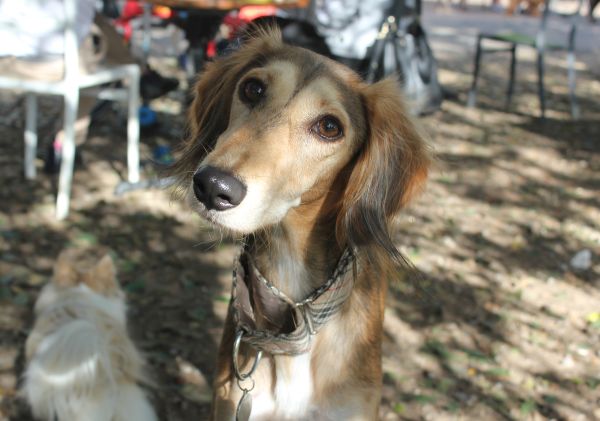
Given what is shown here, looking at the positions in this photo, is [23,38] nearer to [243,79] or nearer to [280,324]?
[243,79]

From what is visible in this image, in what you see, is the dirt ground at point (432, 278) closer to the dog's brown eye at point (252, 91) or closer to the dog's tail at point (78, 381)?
the dog's tail at point (78, 381)

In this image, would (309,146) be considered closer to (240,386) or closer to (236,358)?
(236,358)

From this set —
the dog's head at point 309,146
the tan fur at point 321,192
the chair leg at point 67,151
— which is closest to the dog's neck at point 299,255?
the tan fur at point 321,192

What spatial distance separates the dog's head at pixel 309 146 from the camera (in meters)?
1.95

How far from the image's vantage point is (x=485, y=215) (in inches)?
210

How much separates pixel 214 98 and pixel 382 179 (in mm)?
722

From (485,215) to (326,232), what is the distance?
10.8 ft

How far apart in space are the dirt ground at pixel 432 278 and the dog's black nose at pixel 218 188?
21.5 inches

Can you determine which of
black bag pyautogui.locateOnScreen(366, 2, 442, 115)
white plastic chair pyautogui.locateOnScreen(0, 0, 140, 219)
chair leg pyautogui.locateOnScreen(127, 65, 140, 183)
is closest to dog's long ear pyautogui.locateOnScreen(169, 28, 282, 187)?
white plastic chair pyautogui.locateOnScreen(0, 0, 140, 219)

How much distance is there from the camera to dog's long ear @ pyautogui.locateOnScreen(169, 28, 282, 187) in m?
2.46

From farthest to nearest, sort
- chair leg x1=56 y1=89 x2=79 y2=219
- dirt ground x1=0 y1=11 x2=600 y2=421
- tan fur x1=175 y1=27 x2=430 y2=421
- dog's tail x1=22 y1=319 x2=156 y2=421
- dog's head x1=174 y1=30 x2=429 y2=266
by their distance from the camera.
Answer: chair leg x1=56 y1=89 x2=79 y2=219, dirt ground x1=0 y1=11 x2=600 y2=421, dog's tail x1=22 y1=319 x2=156 y2=421, tan fur x1=175 y1=27 x2=430 y2=421, dog's head x1=174 y1=30 x2=429 y2=266

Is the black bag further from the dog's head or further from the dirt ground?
the dog's head

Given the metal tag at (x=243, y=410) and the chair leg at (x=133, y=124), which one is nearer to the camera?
the metal tag at (x=243, y=410)

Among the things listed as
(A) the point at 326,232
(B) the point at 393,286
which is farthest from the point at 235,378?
(B) the point at 393,286
